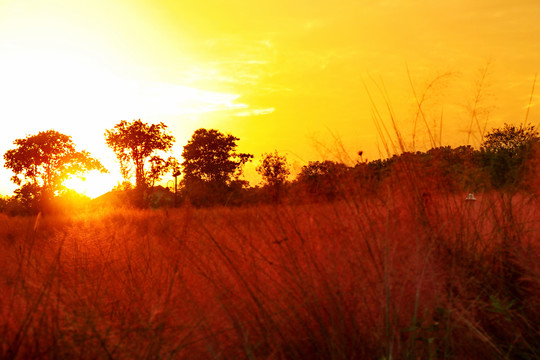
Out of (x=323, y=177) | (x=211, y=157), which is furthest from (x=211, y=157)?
(x=323, y=177)

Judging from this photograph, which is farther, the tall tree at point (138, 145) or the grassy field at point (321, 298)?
the tall tree at point (138, 145)

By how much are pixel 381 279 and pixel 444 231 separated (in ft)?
3.58

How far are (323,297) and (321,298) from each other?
0.04 feet

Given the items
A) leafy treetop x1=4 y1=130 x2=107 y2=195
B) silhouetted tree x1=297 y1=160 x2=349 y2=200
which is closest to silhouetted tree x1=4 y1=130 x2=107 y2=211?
leafy treetop x1=4 y1=130 x2=107 y2=195

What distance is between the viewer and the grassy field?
7.09 feet

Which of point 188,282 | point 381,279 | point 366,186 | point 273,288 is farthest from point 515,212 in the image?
point 188,282

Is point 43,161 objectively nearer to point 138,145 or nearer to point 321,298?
point 138,145

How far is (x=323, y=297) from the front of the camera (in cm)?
248

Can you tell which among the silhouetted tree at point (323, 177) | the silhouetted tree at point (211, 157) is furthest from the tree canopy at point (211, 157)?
the silhouetted tree at point (323, 177)

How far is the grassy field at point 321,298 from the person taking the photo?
2.16 m

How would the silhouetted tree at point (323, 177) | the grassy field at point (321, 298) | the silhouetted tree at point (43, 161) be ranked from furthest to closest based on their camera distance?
the silhouetted tree at point (43, 161) < the silhouetted tree at point (323, 177) < the grassy field at point (321, 298)

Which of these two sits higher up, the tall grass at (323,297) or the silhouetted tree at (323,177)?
the silhouetted tree at (323,177)

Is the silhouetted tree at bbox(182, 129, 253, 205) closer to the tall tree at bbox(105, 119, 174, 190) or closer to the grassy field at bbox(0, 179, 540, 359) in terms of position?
the tall tree at bbox(105, 119, 174, 190)

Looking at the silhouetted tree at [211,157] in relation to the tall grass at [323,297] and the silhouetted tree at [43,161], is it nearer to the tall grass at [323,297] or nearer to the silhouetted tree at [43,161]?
the silhouetted tree at [43,161]
